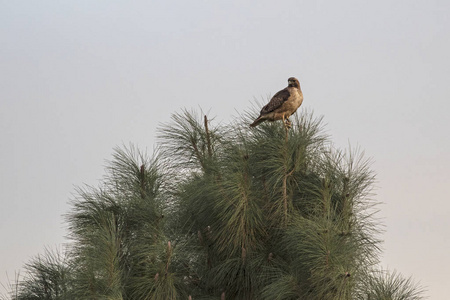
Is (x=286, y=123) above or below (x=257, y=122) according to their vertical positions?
below

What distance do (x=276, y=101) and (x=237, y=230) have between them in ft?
4.16

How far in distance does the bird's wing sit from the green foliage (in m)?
0.15

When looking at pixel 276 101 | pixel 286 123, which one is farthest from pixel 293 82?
pixel 286 123

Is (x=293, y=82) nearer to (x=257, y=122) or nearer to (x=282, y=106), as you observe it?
(x=282, y=106)

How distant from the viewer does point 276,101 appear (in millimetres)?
6914

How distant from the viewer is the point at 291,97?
6973 mm

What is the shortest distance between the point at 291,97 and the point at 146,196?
1.57 metres

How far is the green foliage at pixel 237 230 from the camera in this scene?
5.88 meters

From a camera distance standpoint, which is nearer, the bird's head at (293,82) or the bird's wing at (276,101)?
the bird's wing at (276,101)

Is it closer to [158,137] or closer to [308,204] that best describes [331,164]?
[308,204]

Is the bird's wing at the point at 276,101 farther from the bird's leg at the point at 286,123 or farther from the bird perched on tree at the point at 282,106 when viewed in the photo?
the bird's leg at the point at 286,123

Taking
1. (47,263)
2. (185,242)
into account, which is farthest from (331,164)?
Result: (47,263)

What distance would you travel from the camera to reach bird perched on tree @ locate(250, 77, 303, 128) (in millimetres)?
6918

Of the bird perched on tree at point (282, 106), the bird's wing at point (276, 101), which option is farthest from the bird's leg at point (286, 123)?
the bird's wing at point (276, 101)
